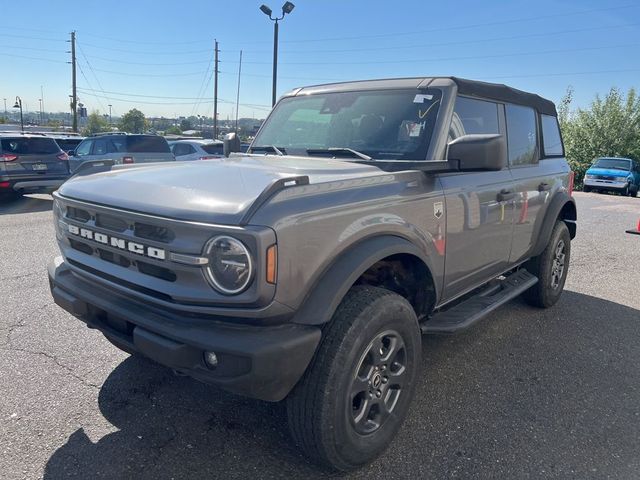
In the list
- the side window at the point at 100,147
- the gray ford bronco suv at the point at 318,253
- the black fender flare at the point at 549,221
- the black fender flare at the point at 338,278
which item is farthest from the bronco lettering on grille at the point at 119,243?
the side window at the point at 100,147

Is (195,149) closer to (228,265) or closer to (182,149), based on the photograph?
(182,149)

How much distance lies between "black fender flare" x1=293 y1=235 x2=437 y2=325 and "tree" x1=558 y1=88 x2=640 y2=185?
27953 millimetres

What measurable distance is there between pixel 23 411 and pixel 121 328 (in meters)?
1.00

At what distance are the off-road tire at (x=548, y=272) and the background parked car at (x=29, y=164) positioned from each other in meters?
10.8

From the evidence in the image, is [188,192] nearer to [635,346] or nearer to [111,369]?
[111,369]

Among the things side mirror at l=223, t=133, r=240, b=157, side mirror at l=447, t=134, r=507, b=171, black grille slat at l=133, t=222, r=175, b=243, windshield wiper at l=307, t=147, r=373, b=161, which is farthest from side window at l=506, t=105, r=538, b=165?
black grille slat at l=133, t=222, r=175, b=243

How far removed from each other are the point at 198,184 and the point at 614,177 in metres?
22.6

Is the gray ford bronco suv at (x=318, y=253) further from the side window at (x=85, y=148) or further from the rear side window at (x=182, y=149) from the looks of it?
the side window at (x=85, y=148)

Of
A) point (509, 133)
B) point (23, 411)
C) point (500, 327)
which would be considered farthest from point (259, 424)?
point (509, 133)

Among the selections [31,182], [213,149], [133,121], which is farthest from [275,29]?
[133,121]

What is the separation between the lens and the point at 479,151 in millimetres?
2785

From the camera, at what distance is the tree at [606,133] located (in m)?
27.0

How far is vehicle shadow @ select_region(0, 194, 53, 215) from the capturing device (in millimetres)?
10727

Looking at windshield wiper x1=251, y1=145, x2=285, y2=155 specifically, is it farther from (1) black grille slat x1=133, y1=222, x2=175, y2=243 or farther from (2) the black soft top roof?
(1) black grille slat x1=133, y1=222, x2=175, y2=243
